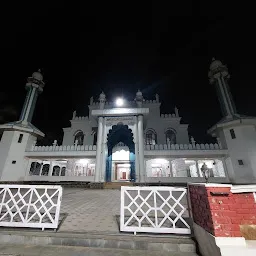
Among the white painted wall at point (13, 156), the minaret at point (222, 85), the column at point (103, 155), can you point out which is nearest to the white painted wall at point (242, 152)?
the minaret at point (222, 85)

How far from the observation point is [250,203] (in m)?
2.85

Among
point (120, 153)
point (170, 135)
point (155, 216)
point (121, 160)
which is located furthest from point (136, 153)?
point (155, 216)

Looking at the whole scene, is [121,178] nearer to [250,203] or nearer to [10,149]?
[10,149]

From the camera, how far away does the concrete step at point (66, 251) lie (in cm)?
299

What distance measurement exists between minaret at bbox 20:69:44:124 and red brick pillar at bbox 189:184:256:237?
24811 millimetres

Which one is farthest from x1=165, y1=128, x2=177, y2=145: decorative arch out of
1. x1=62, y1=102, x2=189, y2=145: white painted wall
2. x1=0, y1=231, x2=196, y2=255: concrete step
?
x1=0, y1=231, x2=196, y2=255: concrete step

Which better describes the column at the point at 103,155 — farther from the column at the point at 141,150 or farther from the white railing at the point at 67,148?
the column at the point at 141,150

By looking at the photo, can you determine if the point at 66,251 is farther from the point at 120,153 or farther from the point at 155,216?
the point at 120,153

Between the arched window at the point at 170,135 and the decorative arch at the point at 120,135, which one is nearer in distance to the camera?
the decorative arch at the point at 120,135

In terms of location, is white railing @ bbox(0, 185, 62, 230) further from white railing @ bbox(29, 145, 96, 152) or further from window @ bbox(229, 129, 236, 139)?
window @ bbox(229, 129, 236, 139)

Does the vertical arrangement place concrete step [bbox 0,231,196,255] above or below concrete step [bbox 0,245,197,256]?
above

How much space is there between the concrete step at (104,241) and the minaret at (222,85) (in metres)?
20.3

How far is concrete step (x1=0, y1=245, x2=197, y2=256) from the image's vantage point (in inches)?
118

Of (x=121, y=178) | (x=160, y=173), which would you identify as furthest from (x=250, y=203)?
(x=121, y=178)
